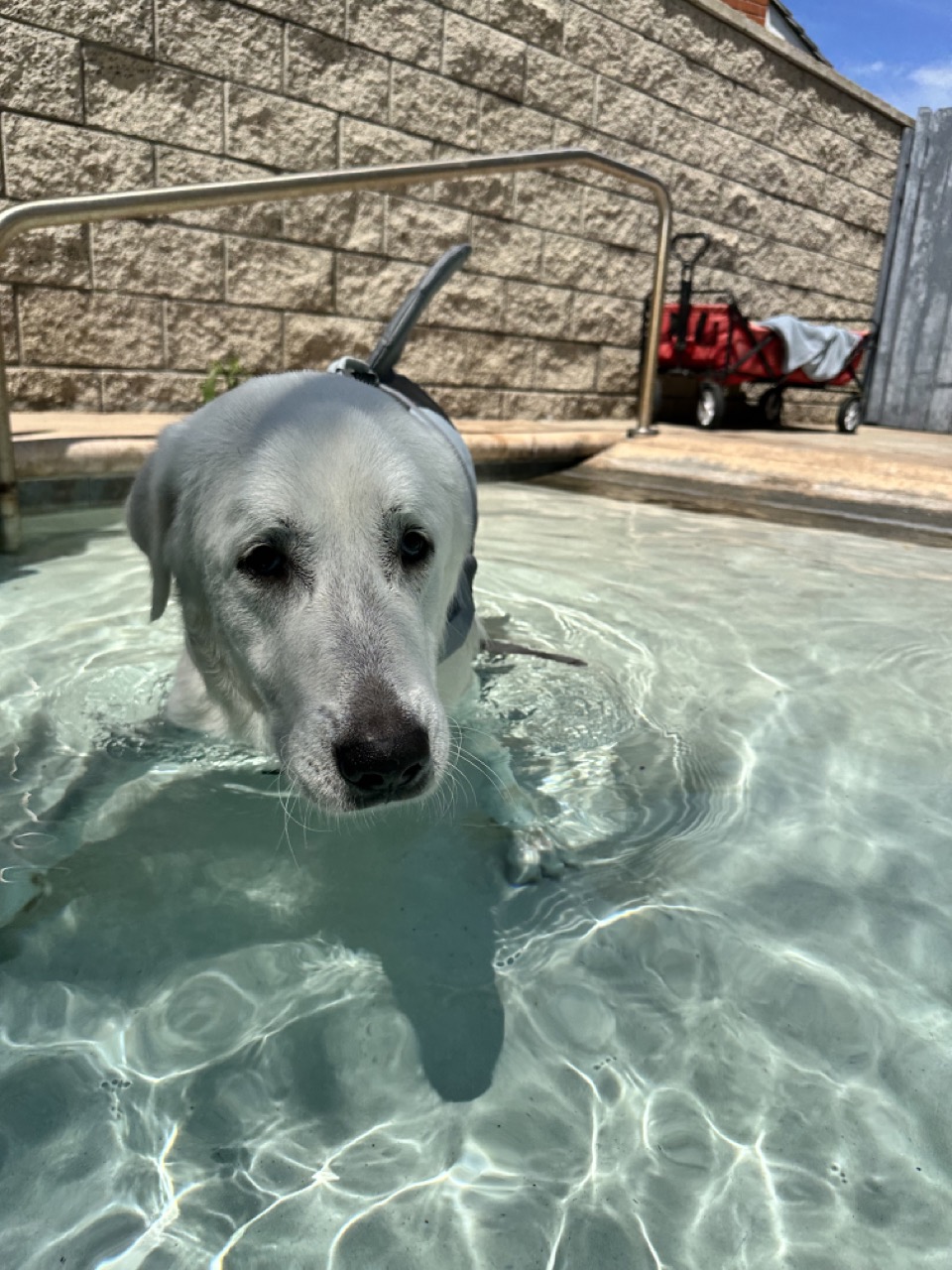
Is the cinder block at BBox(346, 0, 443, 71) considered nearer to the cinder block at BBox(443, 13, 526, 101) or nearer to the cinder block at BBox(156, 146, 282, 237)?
the cinder block at BBox(443, 13, 526, 101)

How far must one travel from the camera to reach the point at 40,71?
18.7 ft

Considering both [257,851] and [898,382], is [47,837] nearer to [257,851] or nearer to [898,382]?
[257,851]

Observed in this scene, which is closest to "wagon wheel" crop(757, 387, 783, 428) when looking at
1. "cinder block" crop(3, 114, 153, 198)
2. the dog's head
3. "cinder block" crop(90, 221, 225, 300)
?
"cinder block" crop(90, 221, 225, 300)

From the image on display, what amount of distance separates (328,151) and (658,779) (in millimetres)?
6421

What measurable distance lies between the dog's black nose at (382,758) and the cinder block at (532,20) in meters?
8.20

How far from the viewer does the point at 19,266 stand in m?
5.93

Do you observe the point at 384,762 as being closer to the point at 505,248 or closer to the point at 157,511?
the point at 157,511

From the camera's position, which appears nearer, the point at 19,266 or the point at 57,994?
the point at 57,994

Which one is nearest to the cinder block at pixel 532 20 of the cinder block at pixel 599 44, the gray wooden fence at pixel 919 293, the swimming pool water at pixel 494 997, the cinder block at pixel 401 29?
the cinder block at pixel 599 44

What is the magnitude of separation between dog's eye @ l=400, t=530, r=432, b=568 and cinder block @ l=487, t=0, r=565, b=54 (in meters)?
7.64

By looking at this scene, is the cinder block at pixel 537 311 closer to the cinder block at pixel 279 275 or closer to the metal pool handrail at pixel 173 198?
the cinder block at pixel 279 275

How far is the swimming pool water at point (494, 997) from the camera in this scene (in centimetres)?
132

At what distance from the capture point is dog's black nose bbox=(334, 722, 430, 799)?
1516mm

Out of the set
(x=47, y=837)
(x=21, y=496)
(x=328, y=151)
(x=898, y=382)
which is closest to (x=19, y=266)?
(x=21, y=496)
